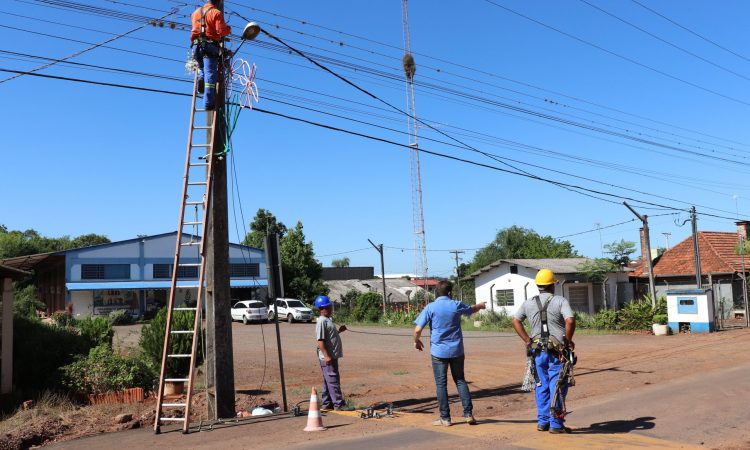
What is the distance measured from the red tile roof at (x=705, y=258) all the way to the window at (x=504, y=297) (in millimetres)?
8269

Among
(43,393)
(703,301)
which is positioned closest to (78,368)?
(43,393)

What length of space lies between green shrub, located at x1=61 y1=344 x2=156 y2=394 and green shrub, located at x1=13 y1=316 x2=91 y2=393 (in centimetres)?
32

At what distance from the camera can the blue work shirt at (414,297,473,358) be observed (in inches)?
326

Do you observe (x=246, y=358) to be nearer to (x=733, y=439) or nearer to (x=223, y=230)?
(x=223, y=230)

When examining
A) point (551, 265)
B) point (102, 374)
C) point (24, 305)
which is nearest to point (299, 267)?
point (551, 265)

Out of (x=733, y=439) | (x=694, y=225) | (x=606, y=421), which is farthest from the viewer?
(x=694, y=225)

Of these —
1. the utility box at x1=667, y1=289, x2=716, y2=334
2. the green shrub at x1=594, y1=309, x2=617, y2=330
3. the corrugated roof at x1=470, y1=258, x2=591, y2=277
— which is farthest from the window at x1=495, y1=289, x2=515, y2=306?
the utility box at x1=667, y1=289, x2=716, y2=334

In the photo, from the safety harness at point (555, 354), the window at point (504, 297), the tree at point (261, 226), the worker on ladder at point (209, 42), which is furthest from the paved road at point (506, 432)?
the tree at point (261, 226)

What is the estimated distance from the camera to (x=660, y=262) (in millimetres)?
41406

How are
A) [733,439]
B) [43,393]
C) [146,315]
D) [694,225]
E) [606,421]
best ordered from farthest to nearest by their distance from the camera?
[146,315] → [694,225] → [43,393] → [606,421] → [733,439]

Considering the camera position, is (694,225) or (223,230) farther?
(694,225)

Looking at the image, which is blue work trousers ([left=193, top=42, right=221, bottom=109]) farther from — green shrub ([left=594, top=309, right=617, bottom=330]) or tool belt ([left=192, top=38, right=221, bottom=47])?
green shrub ([left=594, top=309, right=617, bottom=330])

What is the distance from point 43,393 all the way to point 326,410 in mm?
5086

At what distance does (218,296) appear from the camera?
954cm
